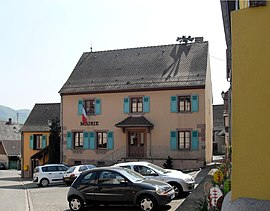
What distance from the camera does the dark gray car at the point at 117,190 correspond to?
13359 millimetres

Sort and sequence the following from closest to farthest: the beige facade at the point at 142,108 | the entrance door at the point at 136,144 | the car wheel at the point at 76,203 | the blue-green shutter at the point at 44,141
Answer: the car wheel at the point at 76,203 < the beige facade at the point at 142,108 < the entrance door at the point at 136,144 < the blue-green shutter at the point at 44,141

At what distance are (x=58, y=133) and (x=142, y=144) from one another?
373 inches

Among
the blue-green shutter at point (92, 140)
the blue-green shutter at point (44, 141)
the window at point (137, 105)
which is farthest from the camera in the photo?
the blue-green shutter at point (44, 141)

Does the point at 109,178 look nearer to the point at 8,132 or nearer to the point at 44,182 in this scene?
the point at 44,182

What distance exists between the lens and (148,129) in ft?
108

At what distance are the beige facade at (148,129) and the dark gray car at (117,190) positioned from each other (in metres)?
17.6

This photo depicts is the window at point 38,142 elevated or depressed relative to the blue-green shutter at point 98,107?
depressed

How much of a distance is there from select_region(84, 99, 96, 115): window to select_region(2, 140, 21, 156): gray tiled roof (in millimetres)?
40273

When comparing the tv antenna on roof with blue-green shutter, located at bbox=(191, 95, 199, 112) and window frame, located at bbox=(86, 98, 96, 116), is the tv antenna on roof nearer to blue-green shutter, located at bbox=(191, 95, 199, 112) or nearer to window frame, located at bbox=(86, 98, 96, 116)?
blue-green shutter, located at bbox=(191, 95, 199, 112)

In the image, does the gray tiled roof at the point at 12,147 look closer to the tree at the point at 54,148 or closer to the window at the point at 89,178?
the tree at the point at 54,148

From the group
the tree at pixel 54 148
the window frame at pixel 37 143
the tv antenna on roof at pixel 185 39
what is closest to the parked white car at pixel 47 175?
the tree at pixel 54 148

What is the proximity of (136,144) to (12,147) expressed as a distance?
4541 centimetres

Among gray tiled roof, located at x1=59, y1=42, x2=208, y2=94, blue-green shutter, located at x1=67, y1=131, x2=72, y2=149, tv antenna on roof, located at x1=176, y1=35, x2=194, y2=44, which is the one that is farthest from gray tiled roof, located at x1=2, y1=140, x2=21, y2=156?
tv antenna on roof, located at x1=176, y1=35, x2=194, y2=44

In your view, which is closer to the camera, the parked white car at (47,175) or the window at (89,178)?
the window at (89,178)
